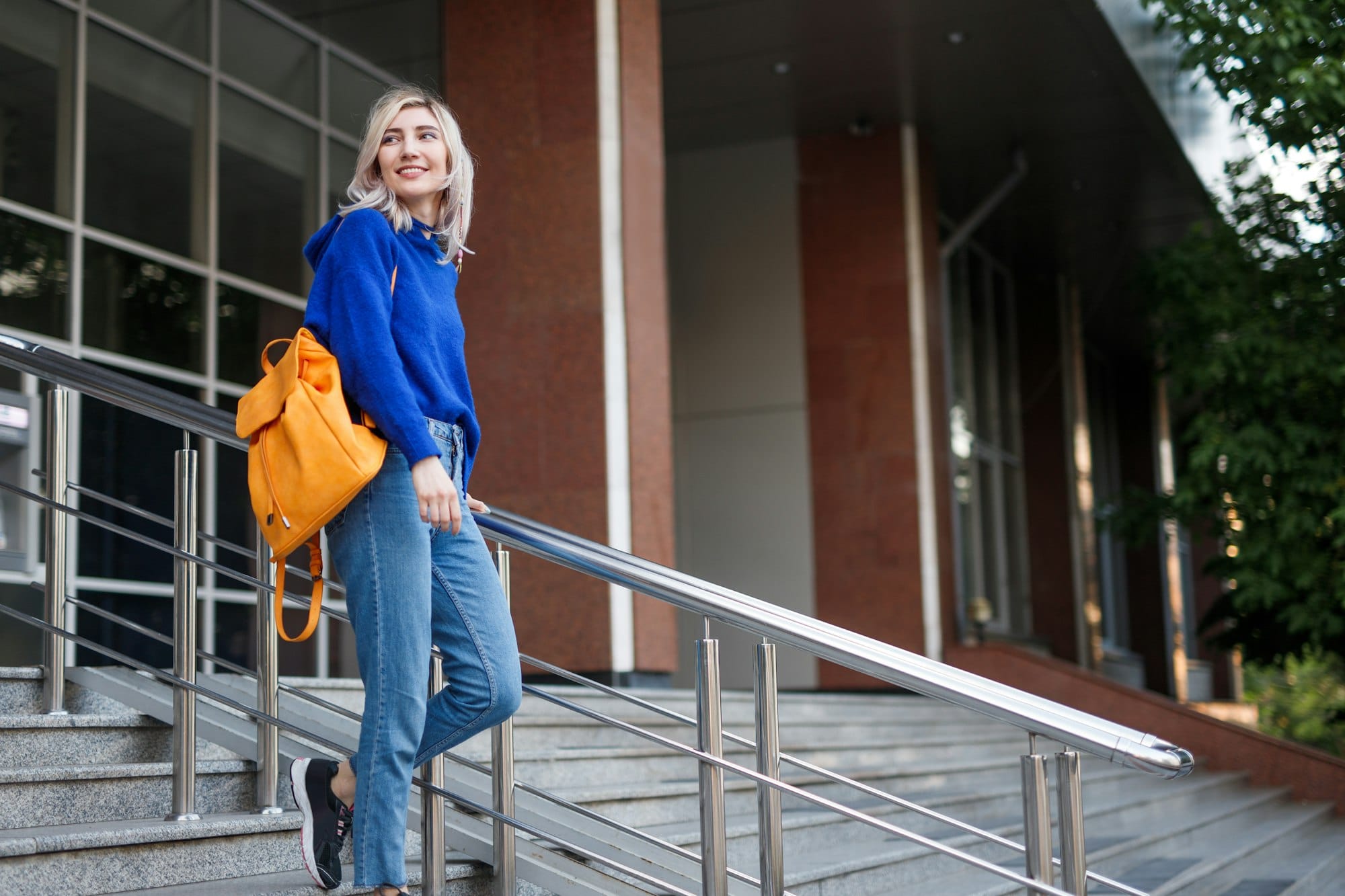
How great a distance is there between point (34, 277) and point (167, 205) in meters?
1.04

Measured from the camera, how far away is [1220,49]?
26.9 ft

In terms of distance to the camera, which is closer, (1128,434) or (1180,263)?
(1180,263)

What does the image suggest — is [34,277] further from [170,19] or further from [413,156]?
[413,156]

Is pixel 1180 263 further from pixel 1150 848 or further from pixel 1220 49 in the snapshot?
pixel 1150 848

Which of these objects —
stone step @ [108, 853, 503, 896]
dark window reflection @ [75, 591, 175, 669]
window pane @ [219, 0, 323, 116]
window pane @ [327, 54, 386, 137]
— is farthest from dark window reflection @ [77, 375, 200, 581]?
stone step @ [108, 853, 503, 896]

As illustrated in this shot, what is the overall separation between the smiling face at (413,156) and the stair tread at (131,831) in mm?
1401

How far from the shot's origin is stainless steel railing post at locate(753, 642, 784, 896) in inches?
120

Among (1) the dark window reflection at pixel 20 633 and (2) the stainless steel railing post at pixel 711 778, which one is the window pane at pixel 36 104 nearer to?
(1) the dark window reflection at pixel 20 633

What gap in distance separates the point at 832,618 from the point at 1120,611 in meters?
8.81

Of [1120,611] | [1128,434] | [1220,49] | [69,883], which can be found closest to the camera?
[69,883]

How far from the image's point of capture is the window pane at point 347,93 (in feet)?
30.0

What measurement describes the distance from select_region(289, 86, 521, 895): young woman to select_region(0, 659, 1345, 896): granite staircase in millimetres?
407

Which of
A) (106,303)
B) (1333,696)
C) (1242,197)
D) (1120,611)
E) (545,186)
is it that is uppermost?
(1242,197)

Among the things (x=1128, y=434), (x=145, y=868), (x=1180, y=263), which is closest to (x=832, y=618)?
(x=1180, y=263)
